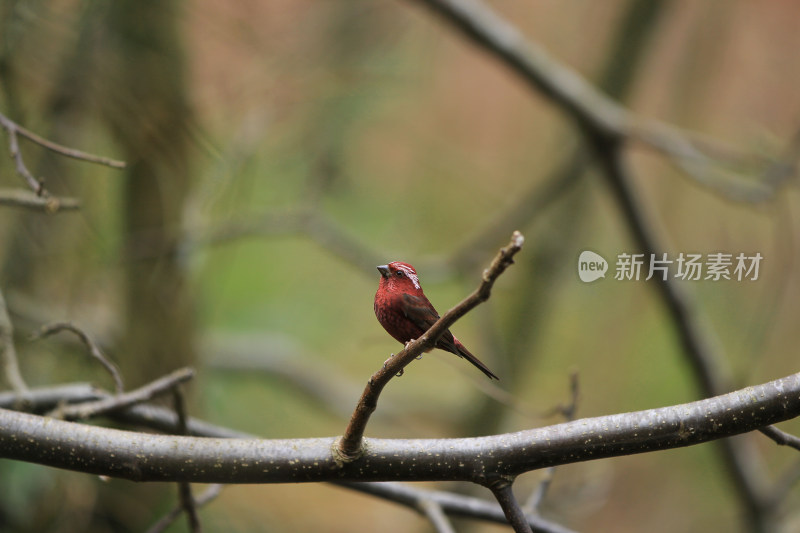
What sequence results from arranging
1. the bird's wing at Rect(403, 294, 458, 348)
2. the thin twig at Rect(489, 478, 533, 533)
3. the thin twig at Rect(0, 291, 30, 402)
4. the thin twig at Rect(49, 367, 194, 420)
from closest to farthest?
the bird's wing at Rect(403, 294, 458, 348)
the thin twig at Rect(489, 478, 533, 533)
the thin twig at Rect(49, 367, 194, 420)
the thin twig at Rect(0, 291, 30, 402)

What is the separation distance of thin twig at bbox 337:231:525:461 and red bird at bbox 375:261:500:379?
6 centimetres

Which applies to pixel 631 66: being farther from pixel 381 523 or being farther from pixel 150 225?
pixel 381 523

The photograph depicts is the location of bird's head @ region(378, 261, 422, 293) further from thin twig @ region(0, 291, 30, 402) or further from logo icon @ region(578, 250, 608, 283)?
thin twig @ region(0, 291, 30, 402)

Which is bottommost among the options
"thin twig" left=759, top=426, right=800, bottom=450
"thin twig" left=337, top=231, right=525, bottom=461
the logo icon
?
"thin twig" left=337, top=231, right=525, bottom=461

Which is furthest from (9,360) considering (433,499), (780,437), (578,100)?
(578,100)

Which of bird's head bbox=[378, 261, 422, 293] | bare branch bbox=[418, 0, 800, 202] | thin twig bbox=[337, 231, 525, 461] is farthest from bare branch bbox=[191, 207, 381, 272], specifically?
bird's head bbox=[378, 261, 422, 293]

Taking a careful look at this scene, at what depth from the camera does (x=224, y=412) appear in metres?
4.76

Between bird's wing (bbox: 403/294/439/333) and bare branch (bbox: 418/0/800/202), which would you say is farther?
bare branch (bbox: 418/0/800/202)

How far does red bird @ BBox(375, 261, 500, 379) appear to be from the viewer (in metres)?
1.05

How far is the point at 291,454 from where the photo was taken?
4.21ft

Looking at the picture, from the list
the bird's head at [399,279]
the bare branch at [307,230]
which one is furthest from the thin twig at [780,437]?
the bare branch at [307,230]

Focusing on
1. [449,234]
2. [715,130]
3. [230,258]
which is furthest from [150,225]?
[715,130]

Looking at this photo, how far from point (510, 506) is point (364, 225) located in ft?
16.1

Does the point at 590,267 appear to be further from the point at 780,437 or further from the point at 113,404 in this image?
the point at 113,404
